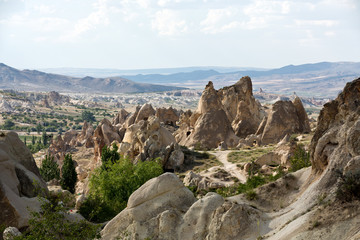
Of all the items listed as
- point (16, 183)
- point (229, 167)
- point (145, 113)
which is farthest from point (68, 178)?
point (145, 113)

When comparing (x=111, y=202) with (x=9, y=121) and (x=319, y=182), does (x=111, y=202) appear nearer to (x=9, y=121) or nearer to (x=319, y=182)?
(x=319, y=182)

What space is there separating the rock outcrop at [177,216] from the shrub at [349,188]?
3.59 m

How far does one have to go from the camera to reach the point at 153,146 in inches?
2025

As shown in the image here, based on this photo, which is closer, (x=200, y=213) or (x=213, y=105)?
(x=200, y=213)

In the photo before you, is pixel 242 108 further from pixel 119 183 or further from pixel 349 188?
pixel 349 188

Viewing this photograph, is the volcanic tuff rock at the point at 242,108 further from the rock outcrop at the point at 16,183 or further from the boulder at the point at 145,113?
the rock outcrop at the point at 16,183

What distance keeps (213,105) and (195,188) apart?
32.2 m

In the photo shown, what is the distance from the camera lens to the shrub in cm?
1673

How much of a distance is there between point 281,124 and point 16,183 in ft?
148

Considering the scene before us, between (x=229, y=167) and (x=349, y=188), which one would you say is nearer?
(x=349, y=188)

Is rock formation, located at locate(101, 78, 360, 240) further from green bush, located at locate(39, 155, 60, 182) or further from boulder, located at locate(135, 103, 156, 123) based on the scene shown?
boulder, located at locate(135, 103, 156, 123)

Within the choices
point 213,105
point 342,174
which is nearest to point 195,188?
point 342,174

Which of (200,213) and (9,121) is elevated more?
(200,213)

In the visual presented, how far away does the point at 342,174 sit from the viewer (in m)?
17.9
